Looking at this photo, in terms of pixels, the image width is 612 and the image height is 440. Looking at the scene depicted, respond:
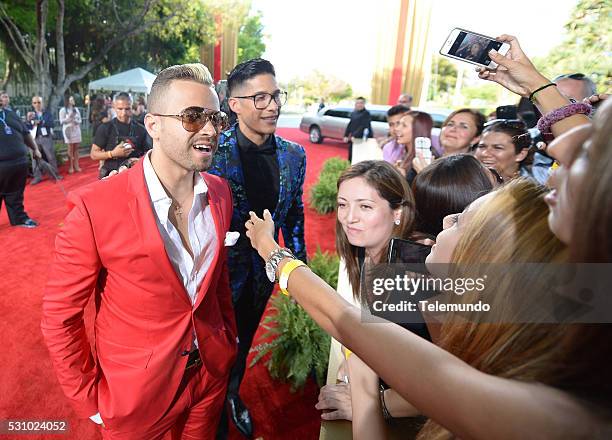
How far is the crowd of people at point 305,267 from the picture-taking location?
2.21ft

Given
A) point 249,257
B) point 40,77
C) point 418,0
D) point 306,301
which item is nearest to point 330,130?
point 40,77

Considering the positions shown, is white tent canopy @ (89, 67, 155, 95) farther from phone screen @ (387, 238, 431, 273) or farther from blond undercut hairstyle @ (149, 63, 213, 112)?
phone screen @ (387, 238, 431, 273)

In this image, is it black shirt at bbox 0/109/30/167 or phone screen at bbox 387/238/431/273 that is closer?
phone screen at bbox 387/238/431/273

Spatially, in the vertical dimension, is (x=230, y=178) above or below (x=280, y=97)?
below

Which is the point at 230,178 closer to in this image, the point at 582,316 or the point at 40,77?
the point at 582,316

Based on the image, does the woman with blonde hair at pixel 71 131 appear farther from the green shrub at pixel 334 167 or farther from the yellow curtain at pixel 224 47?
the green shrub at pixel 334 167

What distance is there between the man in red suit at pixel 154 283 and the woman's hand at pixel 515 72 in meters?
1.41

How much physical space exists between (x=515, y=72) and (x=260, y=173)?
156 centimetres

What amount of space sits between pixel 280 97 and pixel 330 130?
14682 mm

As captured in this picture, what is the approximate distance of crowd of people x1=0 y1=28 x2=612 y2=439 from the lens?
0.67m

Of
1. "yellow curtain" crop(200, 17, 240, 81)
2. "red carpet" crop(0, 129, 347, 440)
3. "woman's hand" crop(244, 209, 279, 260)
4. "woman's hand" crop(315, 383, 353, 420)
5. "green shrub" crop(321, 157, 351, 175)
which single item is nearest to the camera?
"woman's hand" crop(244, 209, 279, 260)

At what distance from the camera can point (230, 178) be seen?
7.69 feet

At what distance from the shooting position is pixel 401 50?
955 inches

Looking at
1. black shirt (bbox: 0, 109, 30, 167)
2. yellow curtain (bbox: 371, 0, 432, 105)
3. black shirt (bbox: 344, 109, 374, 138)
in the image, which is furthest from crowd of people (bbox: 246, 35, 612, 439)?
yellow curtain (bbox: 371, 0, 432, 105)
